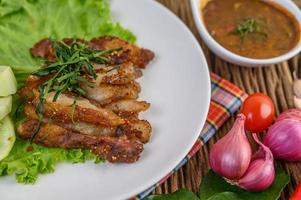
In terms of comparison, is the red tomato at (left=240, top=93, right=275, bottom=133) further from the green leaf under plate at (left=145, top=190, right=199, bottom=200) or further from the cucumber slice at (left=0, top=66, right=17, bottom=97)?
the cucumber slice at (left=0, top=66, right=17, bottom=97)

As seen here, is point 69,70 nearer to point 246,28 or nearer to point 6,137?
point 6,137

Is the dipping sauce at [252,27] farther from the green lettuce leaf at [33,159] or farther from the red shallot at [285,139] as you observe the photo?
the green lettuce leaf at [33,159]

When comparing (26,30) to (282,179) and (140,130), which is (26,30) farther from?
(282,179)

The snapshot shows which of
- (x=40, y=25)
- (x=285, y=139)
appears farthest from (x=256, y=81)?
(x=40, y=25)

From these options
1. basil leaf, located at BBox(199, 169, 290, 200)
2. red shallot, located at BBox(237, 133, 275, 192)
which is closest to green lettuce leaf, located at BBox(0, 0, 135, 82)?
basil leaf, located at BBox(199, 169, 290, 200)

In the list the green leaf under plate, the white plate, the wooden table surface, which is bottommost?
the wooden table surface

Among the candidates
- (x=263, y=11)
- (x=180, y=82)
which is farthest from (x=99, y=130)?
(x=263, y=11)
